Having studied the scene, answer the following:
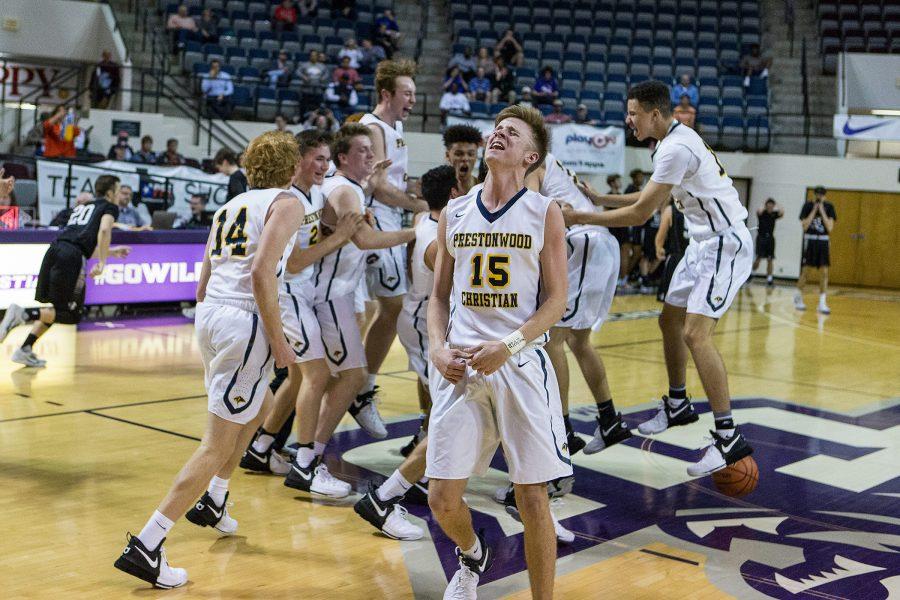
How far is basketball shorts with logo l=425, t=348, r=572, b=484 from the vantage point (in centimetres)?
342

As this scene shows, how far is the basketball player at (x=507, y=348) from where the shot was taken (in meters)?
3.42

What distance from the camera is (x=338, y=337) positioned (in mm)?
5336

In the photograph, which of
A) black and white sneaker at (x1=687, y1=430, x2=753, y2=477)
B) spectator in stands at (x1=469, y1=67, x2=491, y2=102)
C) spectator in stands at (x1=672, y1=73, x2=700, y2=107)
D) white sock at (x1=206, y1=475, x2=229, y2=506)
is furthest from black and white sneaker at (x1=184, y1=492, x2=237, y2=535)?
spectator in stands at (x1=672, y1=73, x2=700, y2=107)

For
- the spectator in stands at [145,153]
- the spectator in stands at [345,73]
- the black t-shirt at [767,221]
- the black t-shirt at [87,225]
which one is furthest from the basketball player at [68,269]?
the black t-shirt at [767,221]

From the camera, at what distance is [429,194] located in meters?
5.00

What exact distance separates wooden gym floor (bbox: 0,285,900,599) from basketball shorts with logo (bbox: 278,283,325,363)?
734 mm

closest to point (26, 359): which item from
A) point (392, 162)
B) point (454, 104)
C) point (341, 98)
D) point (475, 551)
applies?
point (392, 162)

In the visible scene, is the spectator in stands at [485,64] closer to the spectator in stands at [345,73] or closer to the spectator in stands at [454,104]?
the spectator in stands at [454,104]

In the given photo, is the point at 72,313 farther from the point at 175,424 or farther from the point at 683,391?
the point at 683,391

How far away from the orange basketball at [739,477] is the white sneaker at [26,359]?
5.52m

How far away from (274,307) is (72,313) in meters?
5.29

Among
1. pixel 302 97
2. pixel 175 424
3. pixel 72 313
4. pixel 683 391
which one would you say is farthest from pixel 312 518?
pixel 302 97

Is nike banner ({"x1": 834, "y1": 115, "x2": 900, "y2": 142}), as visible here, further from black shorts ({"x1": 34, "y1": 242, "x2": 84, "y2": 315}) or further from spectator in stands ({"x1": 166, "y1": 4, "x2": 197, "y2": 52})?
black shorts ({"x1": 34, "y1": 242, "x2": 84, "y2": 315})

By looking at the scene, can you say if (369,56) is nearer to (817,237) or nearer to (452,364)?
(817,237)
